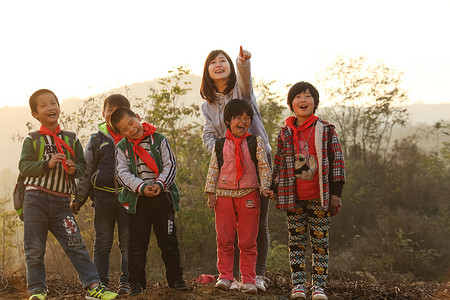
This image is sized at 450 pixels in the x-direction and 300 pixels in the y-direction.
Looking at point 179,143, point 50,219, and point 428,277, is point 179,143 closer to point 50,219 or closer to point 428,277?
point 50,219

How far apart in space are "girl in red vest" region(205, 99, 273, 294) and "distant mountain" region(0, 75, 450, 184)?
4.29 ft

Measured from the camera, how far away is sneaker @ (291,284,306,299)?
142 inches

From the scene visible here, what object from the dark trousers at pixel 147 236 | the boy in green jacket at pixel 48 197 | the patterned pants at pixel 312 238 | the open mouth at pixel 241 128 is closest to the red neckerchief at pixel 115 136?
the boy in green jacket at pixel 48 197

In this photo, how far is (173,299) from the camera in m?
3.46

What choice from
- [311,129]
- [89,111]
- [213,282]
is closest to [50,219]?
[213,282]

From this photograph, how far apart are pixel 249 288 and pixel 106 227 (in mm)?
1517

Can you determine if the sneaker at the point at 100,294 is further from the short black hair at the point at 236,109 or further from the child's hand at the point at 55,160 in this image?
the short black hair at the point at 236,109

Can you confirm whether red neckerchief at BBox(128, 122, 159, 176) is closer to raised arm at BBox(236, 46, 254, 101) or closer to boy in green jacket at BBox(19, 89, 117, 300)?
boy in green jacket at BBox(19, 89, 117, 300)

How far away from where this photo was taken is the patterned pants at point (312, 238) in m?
3.60

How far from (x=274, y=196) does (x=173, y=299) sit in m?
1.17

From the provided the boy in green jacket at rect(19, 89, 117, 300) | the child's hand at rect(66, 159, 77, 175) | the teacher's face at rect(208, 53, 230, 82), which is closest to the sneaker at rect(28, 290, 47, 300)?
the boy in green jacket at rect(19, 89, 117, 300)

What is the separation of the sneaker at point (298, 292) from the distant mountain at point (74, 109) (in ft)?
8.01

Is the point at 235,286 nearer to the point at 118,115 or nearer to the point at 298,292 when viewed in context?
the point at 298,292

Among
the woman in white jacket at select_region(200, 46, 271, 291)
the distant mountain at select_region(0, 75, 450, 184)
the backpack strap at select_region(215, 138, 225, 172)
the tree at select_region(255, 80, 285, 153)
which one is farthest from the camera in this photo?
the tree at select_region(255, 80, 285, 153)
